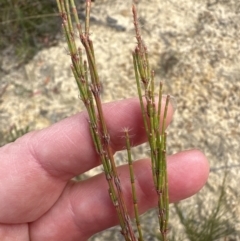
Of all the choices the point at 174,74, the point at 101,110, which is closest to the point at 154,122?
the point at 101,110

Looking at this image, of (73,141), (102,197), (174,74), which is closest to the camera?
(73,141)

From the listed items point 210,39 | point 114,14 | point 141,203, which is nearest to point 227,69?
point 210,39

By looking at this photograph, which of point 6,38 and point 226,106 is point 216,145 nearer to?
point 226,106

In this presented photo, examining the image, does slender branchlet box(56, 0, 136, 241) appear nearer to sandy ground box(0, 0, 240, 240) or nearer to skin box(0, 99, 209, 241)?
skin box(0, 99, 209, 241)

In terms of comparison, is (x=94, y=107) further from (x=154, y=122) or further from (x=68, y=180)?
(x=68, y=180)

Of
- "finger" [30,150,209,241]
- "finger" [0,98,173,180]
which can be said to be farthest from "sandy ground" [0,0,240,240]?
"finger" [0,98,173,180]

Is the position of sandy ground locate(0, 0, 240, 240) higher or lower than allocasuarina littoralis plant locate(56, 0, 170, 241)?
higher

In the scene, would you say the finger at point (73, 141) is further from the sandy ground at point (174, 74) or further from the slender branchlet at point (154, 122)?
the sandy ground at point (174, 74)

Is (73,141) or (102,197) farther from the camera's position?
(102,197)

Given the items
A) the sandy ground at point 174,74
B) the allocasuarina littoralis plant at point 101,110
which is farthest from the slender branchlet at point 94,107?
the sandy ground at point 174,74
